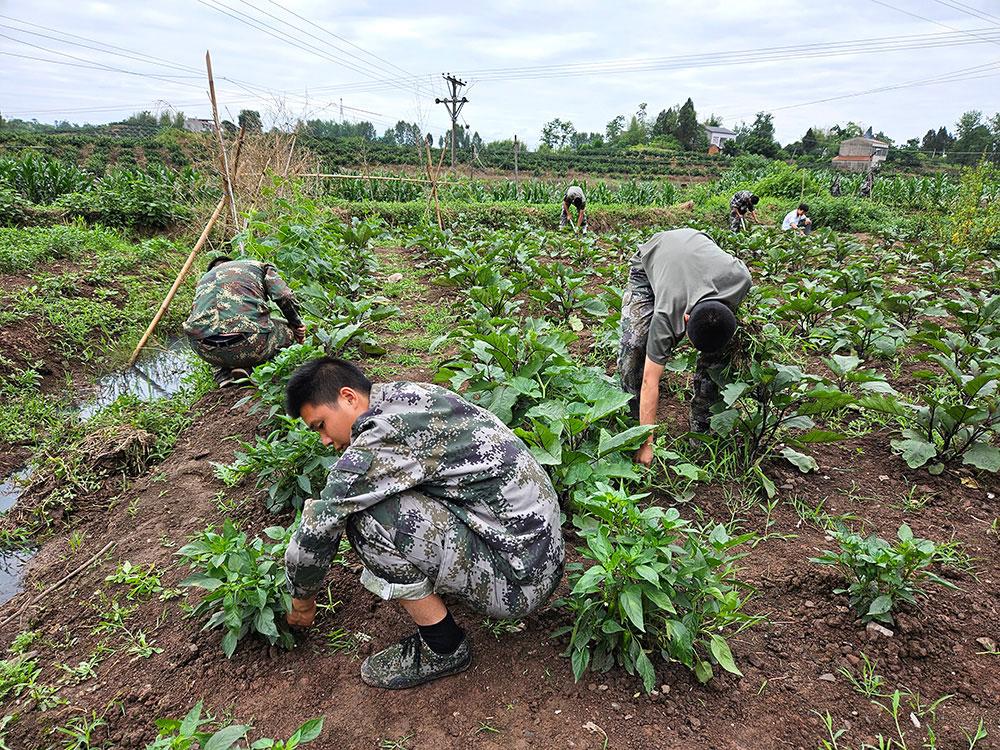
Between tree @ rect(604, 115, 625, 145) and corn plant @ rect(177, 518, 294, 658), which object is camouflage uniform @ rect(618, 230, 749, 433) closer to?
corn plant @ rect(177, 518, 294, 658)

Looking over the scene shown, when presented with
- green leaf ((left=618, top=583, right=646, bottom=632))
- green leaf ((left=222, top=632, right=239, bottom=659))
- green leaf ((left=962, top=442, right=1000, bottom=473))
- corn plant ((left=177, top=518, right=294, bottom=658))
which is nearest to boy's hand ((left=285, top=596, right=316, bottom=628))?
corn plant ((left=177, top=518, right=294, bottom=658))

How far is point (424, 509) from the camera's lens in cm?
176

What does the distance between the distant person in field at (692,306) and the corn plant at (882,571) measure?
0.88 metres

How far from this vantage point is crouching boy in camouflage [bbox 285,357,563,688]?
5.62ft

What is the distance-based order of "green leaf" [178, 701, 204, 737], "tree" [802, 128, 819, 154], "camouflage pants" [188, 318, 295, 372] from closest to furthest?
"green leaf" [178, 701, 204, 737] → "camouflage pants" [188, 318, 295, 372] → "tree" [802, 128, 819, 154]

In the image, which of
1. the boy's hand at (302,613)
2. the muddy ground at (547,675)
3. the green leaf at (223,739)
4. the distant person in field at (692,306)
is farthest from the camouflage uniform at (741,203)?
the green leaf at (223,739)

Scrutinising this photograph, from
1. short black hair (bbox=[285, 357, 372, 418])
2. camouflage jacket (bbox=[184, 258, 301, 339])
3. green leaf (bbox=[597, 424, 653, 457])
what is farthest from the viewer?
camouflage jacket (bbox=[184, 258, 301, 339])

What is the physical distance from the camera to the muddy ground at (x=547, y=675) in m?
1.73

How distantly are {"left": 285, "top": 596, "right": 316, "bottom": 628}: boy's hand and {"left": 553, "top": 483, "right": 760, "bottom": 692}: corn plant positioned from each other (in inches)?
34.7

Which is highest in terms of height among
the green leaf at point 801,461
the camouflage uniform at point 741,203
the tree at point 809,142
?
the tree at point 809,142

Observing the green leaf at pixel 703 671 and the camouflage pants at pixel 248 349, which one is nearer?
the green leaf at pixel 703 671

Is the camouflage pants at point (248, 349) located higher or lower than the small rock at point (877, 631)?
higher

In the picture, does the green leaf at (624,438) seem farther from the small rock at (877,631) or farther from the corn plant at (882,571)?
the small rock at (877,631)

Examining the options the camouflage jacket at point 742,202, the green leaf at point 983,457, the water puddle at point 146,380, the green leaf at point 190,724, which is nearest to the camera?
the green leaf at point 190,724
